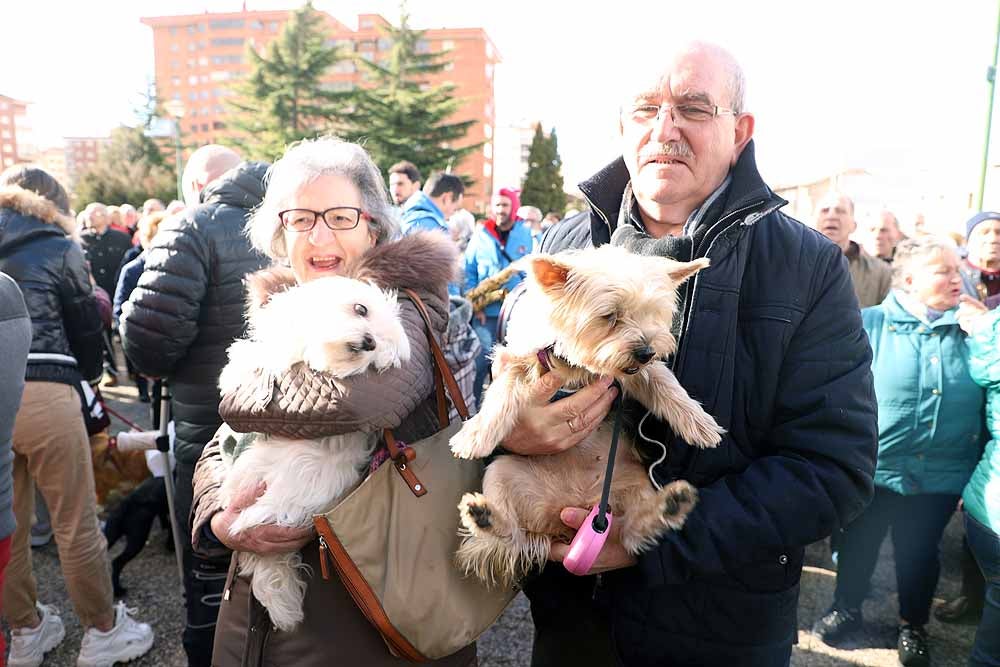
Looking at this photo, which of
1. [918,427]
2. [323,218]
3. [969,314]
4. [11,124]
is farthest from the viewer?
[11,124]

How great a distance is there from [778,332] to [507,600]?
1250 mm

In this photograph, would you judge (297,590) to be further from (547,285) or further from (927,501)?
(927,501)

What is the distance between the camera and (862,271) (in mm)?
6047

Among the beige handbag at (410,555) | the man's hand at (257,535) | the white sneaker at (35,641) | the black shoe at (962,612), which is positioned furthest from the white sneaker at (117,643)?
the black shoe at (962,612)

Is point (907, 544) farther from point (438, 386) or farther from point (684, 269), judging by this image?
point (438, 386)

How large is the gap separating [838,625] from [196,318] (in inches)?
190

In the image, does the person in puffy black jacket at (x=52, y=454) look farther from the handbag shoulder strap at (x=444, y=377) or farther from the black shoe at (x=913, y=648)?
the black shoe at (x=913, y=648)

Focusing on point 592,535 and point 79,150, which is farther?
point 79,150

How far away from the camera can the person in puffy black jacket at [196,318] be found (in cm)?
318

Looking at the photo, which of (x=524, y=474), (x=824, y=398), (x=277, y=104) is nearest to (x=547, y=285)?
(x=524, y=474)

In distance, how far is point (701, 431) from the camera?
1822mm

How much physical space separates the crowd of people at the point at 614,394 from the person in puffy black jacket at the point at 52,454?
1 cm

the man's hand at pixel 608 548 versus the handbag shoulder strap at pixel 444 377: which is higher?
the handbag shoulder strap at pixel 444 377

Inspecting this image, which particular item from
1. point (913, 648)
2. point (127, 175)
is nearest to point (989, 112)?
point (913, 648)
